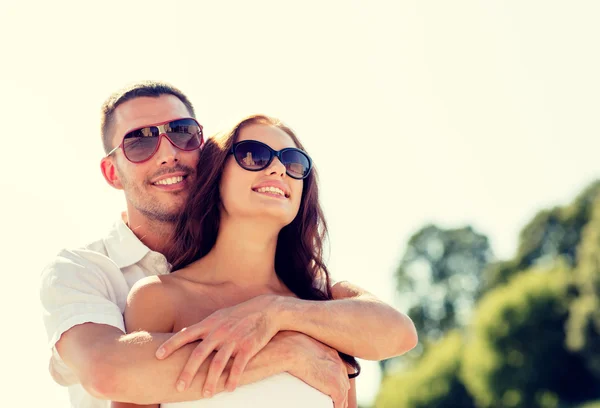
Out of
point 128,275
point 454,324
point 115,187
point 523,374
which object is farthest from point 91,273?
point 454,324

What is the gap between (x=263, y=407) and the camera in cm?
399

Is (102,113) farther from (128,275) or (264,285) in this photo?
(264,285)

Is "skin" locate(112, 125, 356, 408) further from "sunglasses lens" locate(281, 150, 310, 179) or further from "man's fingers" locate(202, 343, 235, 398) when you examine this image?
"man's fingers" locate(202, 343, 235, 398)

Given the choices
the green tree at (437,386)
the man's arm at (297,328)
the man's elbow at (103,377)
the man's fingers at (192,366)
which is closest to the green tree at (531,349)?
the green tree at (437,386)

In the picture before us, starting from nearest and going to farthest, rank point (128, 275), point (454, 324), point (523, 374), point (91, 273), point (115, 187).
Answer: point (91, 273), point (128, 275), point (115, 187), point (523, 374), point (454, 324)

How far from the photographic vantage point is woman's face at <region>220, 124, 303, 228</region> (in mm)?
4434

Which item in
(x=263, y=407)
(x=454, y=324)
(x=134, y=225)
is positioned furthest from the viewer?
(x=454, y=324)

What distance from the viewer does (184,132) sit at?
5.22m

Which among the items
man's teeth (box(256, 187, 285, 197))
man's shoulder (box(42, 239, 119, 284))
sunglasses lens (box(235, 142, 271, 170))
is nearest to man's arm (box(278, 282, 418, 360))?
man's teeth (box(256, 187, 285, 197))

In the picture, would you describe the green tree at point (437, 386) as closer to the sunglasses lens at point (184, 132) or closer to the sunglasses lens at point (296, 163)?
the sunglasses lens at point (184, 132)

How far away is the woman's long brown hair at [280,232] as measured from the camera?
4.66 metres

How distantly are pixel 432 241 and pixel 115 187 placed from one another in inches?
2288

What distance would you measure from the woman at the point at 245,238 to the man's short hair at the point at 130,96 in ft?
2.90

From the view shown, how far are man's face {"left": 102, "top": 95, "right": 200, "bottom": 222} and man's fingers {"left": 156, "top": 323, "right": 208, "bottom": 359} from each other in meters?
1.25
